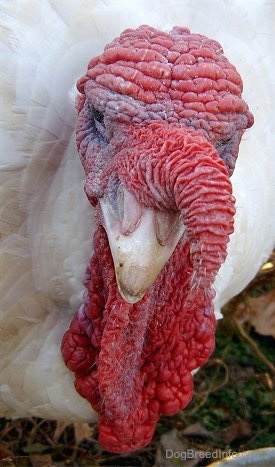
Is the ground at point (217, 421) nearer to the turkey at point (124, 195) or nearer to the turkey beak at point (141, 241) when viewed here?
the turkey at point (124, 195)

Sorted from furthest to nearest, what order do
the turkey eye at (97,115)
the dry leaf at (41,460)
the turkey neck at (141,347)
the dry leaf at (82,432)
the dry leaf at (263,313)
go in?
1. the dry leaf at (263,313)
2. the dry leaf at (82,432)
3. the dry leaf at (41,460)
4. the turkey neck at (141,347)
5. the turkey eye at (97,115)

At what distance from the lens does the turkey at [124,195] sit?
1.97m

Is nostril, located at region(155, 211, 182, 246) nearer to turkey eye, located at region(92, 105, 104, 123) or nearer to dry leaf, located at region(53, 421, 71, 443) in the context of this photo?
turkey eye, located at region(92, 105, 104, 123)

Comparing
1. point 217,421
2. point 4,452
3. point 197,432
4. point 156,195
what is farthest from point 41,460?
point 156,195

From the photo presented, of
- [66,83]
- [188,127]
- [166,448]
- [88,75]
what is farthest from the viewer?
[166,448]

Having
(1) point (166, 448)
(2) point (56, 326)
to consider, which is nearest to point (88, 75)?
(2) point (56, 326)

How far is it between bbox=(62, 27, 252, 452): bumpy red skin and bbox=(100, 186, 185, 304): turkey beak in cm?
3

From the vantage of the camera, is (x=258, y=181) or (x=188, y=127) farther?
(x=258, y=181)

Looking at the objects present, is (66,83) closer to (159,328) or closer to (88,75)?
(88,75)

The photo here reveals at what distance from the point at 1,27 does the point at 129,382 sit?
1.03 m

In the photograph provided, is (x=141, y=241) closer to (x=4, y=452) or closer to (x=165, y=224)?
(x=165, y=224)

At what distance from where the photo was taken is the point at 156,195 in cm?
192

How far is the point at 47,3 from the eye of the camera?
2512 mm

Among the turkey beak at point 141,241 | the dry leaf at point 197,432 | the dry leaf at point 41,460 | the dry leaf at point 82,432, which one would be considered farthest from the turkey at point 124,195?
the dry leaf at point 197,432
